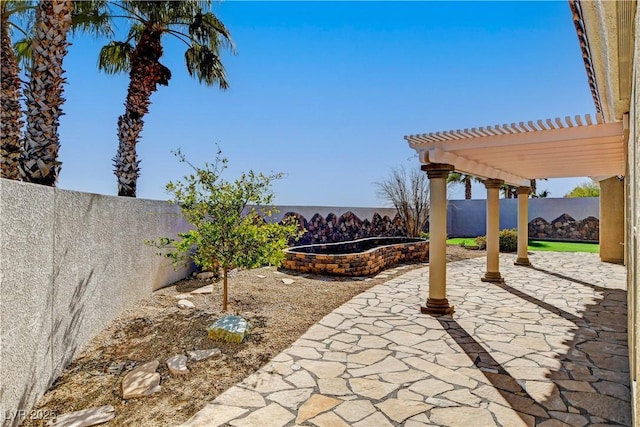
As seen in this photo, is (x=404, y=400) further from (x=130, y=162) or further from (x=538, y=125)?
(x=130, y=162)

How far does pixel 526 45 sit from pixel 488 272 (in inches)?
207

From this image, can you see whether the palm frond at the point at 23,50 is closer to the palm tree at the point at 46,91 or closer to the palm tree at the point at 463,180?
the palm tree at the point at 46,91

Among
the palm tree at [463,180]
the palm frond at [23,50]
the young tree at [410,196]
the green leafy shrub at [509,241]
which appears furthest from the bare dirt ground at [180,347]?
the palm tree at [463,180]

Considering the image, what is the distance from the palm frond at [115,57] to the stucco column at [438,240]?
304 inches

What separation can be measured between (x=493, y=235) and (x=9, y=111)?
1025 centimetres

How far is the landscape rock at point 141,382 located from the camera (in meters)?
3.26

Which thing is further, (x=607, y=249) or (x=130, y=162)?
(x=607, y=249)

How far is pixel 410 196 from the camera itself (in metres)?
15.7

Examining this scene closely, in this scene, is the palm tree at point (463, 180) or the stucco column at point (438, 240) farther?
the palm tree at point (463, 180)

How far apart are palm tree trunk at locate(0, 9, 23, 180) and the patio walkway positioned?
5566 millimetres

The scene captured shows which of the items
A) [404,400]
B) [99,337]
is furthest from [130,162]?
[404,400]

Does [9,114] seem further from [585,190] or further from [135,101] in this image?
[585,190]

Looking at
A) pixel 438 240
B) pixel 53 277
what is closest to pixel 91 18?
pixel 53 277

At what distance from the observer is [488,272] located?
8.56 m
